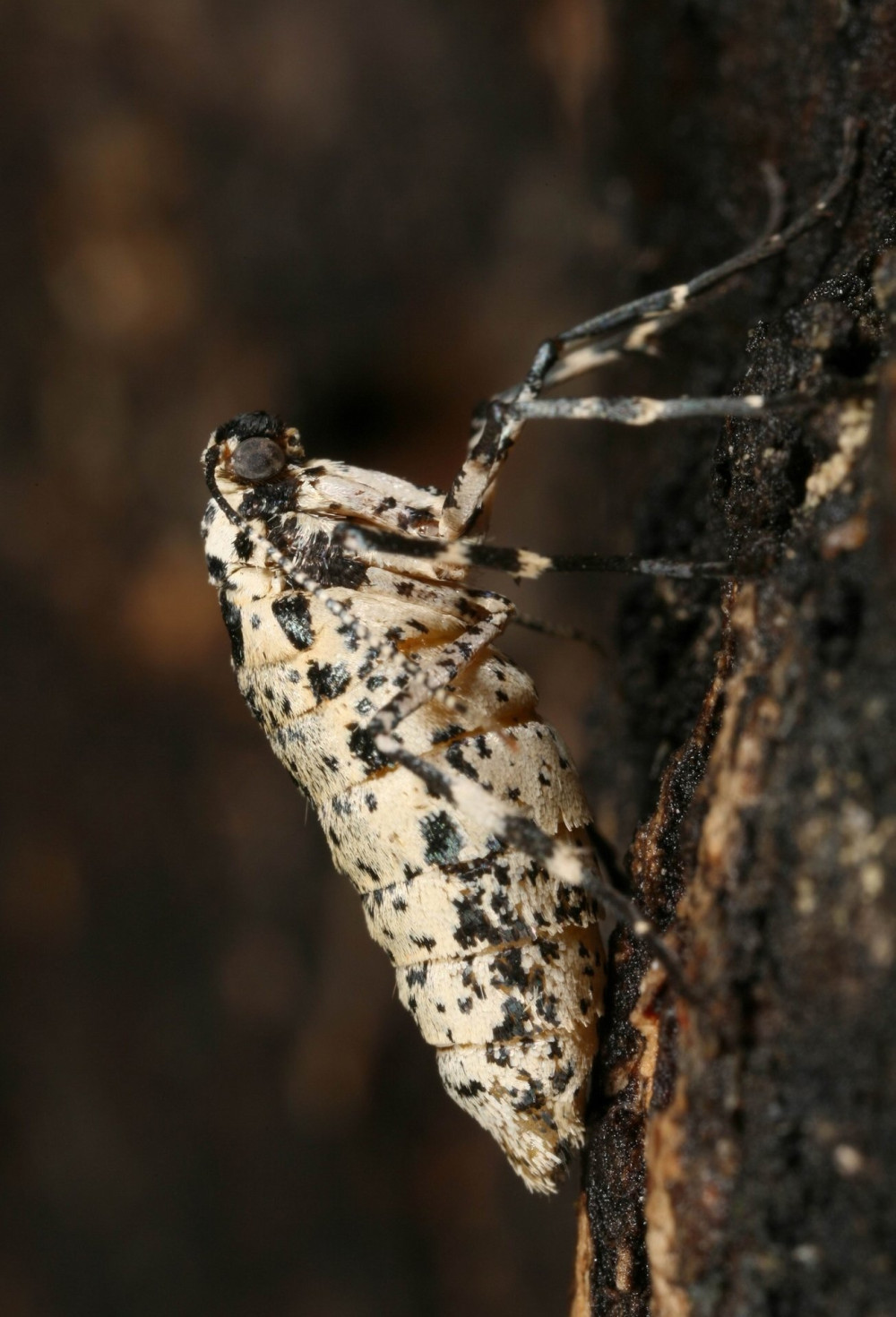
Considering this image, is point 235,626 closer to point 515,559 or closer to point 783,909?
point 515,559

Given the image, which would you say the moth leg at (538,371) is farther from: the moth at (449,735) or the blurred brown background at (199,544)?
the blurred brown background at (199,544)

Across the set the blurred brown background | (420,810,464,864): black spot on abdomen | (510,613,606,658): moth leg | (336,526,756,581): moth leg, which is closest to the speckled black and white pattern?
(420,810,464,864): black spot on abdomen

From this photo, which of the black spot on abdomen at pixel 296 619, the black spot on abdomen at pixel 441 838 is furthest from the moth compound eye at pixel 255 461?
the black spot on abdomen at pixel 441 838

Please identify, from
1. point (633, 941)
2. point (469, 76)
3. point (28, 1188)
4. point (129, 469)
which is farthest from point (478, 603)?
point (28, 1188)

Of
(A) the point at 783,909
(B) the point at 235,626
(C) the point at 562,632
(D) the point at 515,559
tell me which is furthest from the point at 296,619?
(A) the point at 783,909

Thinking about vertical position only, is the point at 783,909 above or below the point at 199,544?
below

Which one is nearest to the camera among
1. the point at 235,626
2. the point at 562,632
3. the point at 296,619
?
the point at 296,619
